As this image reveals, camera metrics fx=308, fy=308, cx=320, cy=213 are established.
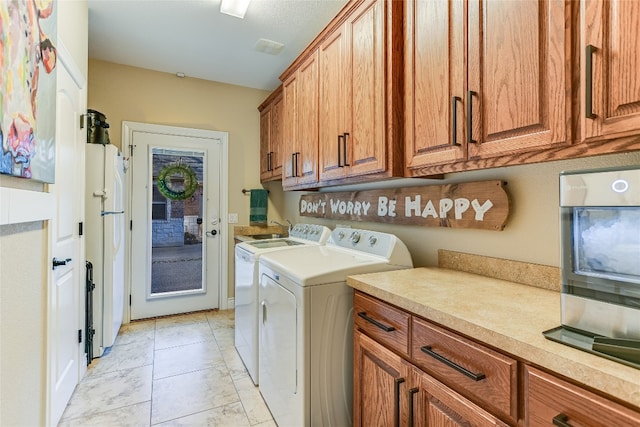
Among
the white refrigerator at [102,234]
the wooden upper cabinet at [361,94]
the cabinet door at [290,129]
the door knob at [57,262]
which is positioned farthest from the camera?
the cabinet door at [290,129]

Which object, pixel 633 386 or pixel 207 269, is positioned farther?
pixel 207 269

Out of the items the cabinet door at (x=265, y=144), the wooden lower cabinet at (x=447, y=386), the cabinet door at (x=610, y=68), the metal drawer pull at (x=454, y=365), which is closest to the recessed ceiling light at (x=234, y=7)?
the cabinet door at (x=265, y=144)

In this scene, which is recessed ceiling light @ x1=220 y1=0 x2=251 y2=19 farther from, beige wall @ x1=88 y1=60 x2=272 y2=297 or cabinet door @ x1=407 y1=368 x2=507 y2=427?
cabinet door @ x1=407 y1=368 x2=507 y2=427

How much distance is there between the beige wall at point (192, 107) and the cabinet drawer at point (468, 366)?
121 inches

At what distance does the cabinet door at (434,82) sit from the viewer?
125 centimetres

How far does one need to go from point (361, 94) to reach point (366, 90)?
0.18 ft

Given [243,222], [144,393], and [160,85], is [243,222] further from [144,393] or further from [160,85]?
[144,393]

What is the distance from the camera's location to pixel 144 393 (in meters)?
2.05

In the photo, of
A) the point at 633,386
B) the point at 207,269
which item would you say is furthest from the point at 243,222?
the point at 633,386

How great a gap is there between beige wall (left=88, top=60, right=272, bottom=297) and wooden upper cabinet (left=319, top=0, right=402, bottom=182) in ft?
6.23

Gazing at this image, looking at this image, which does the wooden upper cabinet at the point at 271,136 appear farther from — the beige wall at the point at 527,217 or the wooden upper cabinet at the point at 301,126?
the beige wall at the point at 527,217

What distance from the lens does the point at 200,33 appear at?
2.63m

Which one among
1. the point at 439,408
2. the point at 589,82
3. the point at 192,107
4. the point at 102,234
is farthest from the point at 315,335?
the point at 192,107

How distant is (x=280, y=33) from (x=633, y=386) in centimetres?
292
